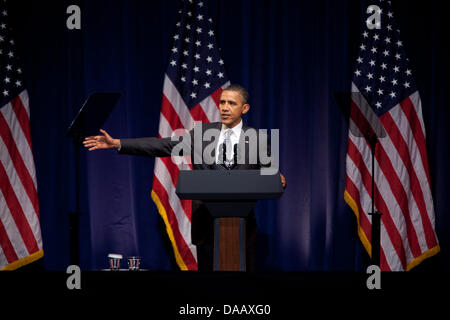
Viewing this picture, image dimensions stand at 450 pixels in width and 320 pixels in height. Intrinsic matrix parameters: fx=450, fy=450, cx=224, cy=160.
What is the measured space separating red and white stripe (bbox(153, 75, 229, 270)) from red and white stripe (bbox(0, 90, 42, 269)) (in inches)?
45.0

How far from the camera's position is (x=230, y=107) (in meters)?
2.76

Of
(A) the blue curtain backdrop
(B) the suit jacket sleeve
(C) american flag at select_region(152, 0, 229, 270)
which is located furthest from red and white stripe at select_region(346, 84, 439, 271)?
(B) the suit jacket sleeve

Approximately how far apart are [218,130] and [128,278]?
1.36 metres

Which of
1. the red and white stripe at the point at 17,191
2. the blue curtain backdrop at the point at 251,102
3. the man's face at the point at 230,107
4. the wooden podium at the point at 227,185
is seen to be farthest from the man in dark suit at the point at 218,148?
the red and white stripe at the point at 17,191

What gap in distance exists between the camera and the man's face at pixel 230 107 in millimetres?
2756

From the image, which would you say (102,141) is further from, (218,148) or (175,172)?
(175,172)

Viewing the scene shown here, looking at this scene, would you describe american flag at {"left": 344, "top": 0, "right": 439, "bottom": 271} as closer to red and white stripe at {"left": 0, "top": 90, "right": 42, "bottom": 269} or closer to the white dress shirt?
the white dress shirt

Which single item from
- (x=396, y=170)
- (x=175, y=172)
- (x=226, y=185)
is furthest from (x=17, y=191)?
(x=396, y=170)

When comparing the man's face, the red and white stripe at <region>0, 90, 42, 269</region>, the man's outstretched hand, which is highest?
Result: the man's face

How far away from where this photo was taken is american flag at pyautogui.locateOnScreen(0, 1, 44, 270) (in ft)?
13.2

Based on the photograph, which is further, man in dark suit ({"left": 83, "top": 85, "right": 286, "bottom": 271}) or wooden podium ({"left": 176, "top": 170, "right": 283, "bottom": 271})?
man in dark suit ({"left": 83, "top": 85, "right": 286, "bottom": 271})

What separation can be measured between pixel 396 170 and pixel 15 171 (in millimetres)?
3418

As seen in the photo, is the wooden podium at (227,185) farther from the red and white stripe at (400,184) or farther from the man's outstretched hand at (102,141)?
the red and white stripe at (400,184)

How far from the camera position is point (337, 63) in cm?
427
